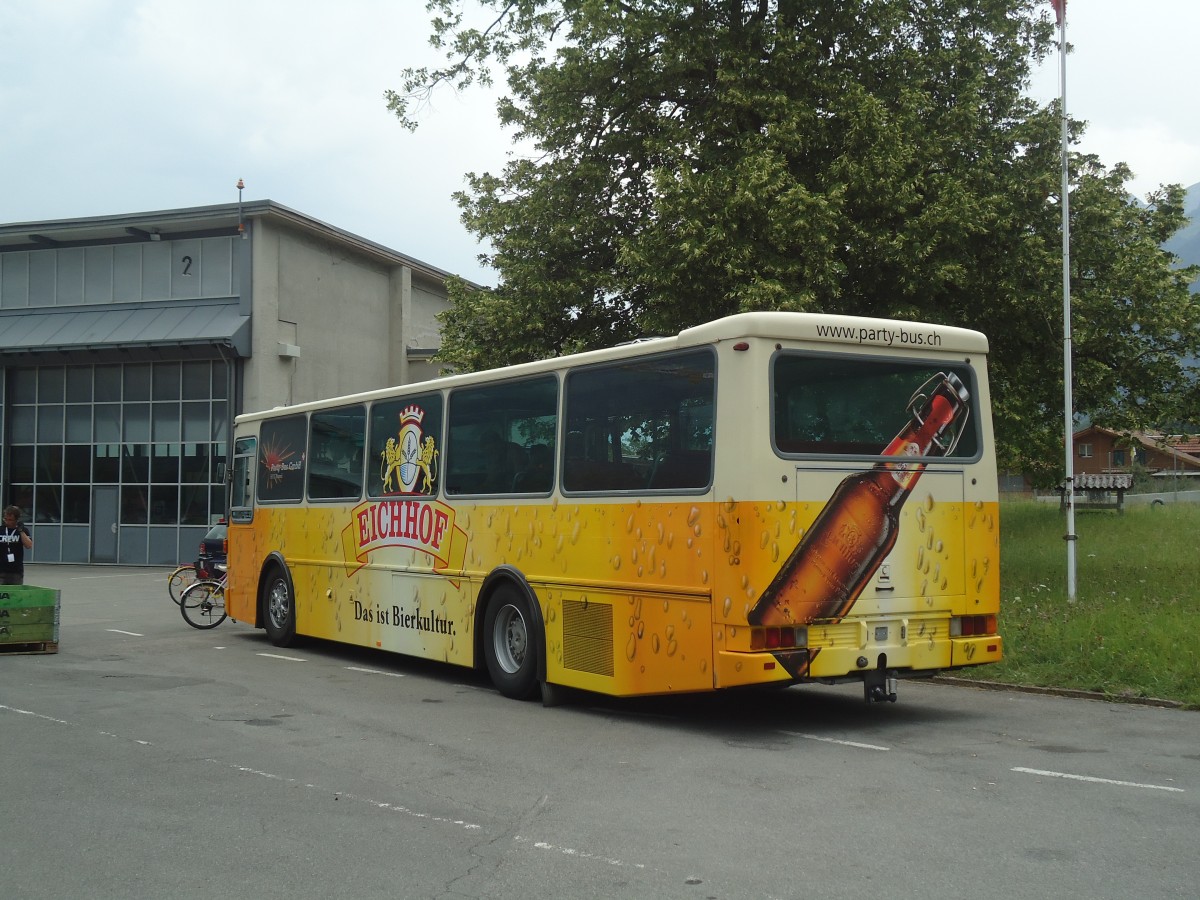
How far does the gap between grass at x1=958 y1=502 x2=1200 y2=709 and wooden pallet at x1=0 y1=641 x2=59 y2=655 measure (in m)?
11.1

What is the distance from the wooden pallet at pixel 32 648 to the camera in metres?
15.8

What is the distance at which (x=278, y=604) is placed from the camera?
55.1 feet

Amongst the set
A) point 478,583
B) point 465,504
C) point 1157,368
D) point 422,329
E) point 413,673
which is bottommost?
point 413,673

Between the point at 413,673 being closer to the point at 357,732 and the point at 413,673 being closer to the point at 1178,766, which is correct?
the point at 357,732

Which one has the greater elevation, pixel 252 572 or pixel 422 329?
pixel 422 329

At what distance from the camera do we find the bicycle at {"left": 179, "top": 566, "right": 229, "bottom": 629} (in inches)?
757

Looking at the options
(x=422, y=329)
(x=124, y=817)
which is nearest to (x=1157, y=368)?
(x=124, y=817)

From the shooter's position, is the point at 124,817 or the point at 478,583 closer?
the point at 124,817

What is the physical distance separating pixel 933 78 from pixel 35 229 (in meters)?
28.2

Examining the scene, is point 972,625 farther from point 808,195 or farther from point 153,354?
point 153,354

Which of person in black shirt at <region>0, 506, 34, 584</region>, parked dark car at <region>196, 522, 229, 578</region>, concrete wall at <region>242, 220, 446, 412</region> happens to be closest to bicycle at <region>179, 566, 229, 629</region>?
parked dark car at <region>196, 522, 229, 578</region>

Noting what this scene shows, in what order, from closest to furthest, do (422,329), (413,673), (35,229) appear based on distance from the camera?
(413,673)
(35,229)
(422,329)

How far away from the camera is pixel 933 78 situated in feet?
65.2

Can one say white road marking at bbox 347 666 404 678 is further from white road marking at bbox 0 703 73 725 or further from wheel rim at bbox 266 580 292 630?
white road marking at bbox 0 703 73 725
